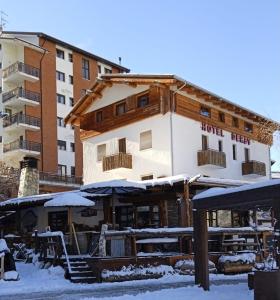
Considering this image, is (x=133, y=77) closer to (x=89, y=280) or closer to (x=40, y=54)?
(x=89, y=280)

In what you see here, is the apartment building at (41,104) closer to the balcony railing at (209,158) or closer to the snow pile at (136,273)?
the balcony railing at (209,158)

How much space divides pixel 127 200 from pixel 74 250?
14.2 ft

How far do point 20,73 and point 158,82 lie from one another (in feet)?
67.3

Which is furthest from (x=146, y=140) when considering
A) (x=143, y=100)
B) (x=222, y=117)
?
(x=222, y=117)

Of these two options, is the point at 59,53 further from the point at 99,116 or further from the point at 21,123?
the point at 99,116

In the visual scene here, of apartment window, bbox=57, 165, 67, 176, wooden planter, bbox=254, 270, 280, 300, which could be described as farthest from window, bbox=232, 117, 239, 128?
wooden planter, bbox=254, 270, 280, 300

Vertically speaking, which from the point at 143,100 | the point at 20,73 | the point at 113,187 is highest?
the point at 20,73

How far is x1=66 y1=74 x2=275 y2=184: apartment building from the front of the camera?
2930 centimetres

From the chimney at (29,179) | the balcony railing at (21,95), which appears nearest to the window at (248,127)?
the chimney at (29,179)

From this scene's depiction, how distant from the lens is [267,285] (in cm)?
961

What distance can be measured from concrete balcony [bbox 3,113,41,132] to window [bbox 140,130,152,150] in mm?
18272

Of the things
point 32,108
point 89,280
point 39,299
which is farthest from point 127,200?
point 32,108

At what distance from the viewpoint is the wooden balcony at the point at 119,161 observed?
30.6 metres

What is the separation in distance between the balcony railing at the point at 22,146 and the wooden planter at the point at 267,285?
37687mm
